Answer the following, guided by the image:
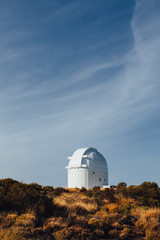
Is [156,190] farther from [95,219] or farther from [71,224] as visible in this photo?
[71,224]

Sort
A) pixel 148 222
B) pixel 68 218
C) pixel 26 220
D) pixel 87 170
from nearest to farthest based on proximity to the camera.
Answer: pixel 26 220, pixel 68 218, pixel 148 222, pixel 87 170

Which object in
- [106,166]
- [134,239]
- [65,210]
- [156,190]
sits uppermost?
[106,166]

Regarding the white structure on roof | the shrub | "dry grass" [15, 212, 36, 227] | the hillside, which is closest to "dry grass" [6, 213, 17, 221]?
the hillside

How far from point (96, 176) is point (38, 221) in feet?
97.1

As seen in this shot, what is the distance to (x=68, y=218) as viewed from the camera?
1307cm

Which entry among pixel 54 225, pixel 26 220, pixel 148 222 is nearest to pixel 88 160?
pixel 148 222

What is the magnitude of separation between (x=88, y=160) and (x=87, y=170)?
166cm

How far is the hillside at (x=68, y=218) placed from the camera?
36.0ft

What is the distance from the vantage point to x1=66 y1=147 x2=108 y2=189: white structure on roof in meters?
40.7

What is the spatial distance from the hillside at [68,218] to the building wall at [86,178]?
22.7 metres

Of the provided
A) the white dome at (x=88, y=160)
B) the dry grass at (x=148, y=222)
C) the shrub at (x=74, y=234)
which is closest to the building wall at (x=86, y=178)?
the white dome at (x=88, y=160)

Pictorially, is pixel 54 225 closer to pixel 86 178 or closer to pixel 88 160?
pixel 86 178

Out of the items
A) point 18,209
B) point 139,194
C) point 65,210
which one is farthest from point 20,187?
point 139,194

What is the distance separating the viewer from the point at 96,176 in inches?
1630
